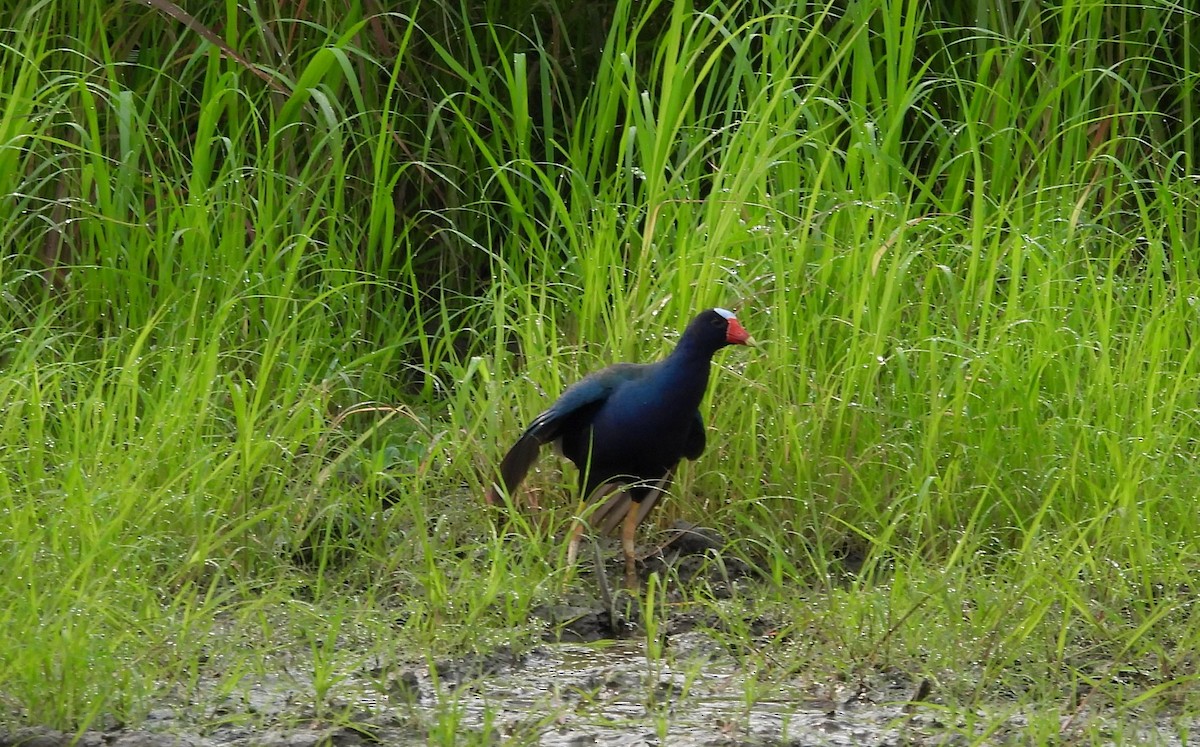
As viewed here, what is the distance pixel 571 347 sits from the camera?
4.40m

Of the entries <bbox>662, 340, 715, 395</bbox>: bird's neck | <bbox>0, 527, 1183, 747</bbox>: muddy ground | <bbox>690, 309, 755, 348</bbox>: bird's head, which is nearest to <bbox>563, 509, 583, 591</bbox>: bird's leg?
<bbox>0, 527, 1183, 747</bbox>: muddy ground

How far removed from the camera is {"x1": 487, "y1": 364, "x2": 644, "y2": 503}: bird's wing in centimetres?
388

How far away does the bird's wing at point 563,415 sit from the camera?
12.7ft

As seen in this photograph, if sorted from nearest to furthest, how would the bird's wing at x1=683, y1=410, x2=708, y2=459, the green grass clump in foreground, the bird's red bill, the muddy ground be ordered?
the muddy ground, the green grass clump in foreground, the bird's red bill, the bird's wing at x1=683, y1=410, x2=708, y2=459

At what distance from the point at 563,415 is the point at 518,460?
15 centimetres

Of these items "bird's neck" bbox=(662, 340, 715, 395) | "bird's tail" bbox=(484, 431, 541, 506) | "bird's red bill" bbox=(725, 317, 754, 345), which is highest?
"bird's red bill" bbox=(725, 317, 754, 345)

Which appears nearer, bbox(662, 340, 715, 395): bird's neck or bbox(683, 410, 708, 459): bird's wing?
bbox(662, 340, 715, 395): bird's neck

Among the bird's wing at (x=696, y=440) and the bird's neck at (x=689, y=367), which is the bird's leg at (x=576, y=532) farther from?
the bird's neck at (x=689, y=367)

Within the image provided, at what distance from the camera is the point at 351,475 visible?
4.28 m

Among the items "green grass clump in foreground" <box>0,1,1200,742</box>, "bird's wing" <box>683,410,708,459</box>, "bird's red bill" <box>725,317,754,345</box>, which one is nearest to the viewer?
"green grass clump in foreground" <box>0,1,1200,742</box>

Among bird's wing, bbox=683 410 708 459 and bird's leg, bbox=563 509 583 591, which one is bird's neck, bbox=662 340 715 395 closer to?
bird's wing, bbox=683 410 708 459

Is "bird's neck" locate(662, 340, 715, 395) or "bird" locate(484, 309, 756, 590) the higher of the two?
"bird's neck" locate(662, 340, 715, 395)

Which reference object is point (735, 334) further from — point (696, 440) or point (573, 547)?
point (573, 547)

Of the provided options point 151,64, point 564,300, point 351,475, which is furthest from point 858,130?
point 151,64
